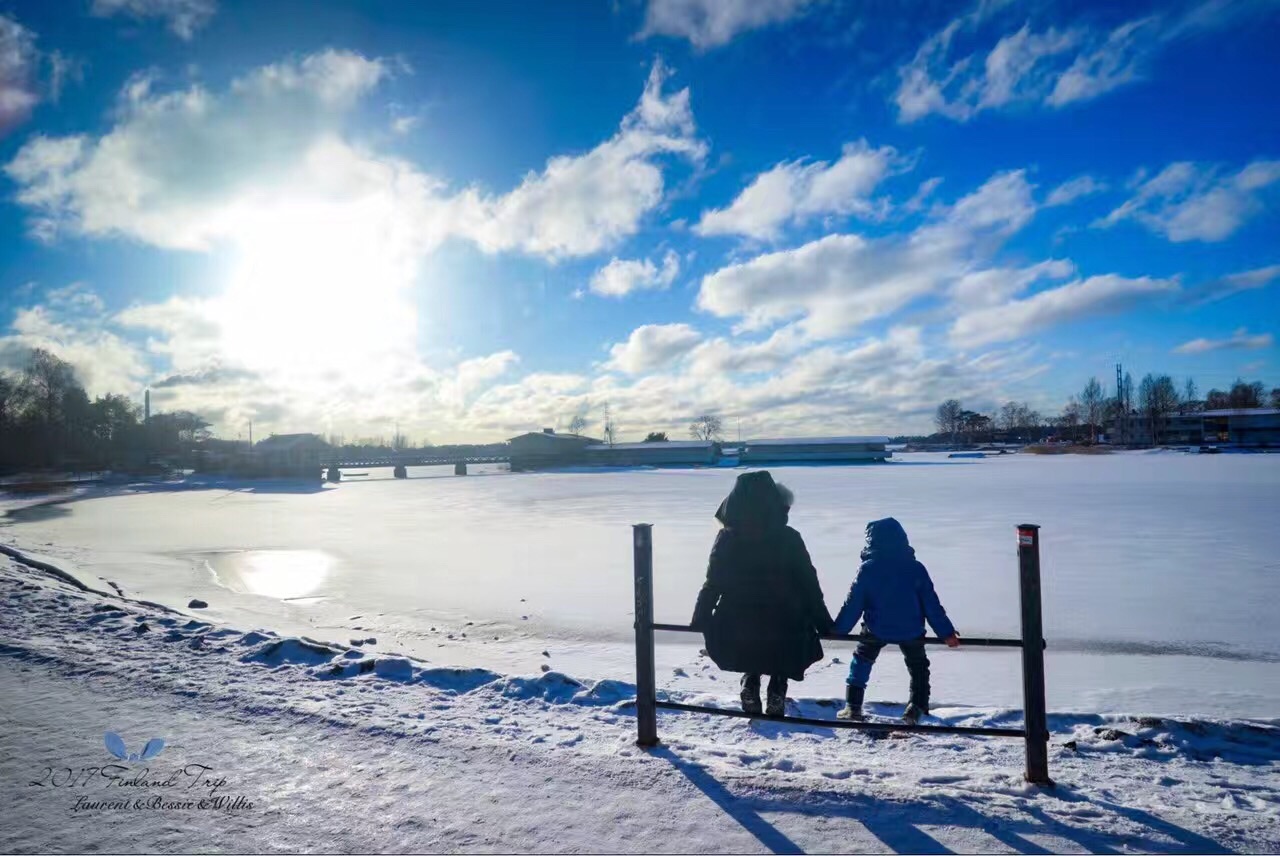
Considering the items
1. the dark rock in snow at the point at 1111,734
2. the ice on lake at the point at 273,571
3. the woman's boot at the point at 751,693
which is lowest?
the ice on lake at the point at 273,571

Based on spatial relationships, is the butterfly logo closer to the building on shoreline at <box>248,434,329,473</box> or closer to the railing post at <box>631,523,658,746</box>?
the railing post at <box>631,523,658,746</box>

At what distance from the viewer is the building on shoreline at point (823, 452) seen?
75.1 m

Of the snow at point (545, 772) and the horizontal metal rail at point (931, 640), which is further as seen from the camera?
the horizontal metal rail at point (931, 640)

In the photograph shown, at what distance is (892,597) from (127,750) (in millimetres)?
4839

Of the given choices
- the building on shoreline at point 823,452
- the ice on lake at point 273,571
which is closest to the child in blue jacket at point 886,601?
the ice on lake at point 273,571

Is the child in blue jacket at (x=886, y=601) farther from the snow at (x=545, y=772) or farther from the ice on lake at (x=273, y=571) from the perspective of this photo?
the ice on lake at (x=273, y=571)

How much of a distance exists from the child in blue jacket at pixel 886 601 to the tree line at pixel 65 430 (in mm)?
70938

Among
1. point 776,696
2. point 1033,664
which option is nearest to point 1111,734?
point 1033,664

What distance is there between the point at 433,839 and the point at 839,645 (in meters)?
5.77

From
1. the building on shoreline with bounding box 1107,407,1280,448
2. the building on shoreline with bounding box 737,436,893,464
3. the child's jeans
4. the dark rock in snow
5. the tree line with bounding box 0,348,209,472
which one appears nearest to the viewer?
the dark rock in snow

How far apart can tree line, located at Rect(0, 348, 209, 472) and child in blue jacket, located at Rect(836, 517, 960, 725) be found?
2793 inches

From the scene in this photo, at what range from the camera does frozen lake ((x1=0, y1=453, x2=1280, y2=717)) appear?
6629mm

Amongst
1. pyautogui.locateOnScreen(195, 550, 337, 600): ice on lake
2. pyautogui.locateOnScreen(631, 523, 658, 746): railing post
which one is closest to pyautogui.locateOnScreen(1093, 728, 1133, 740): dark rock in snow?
pyautogui.locateOnScreen(631, 523, 658, 746): railing post

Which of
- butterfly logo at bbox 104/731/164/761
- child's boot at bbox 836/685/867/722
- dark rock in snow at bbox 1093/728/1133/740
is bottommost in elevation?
dark rock in snow at bbox 1093/728/1133/740
